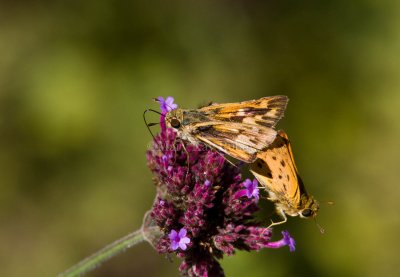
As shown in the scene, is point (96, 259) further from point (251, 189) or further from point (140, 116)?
point (140, 116)

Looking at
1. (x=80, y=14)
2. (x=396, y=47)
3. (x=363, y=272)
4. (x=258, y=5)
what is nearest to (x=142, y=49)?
(x=80, y=14)

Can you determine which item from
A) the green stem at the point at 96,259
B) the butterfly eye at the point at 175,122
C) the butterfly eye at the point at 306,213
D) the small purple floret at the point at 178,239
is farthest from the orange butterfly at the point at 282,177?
the green stem at the point at 96,259

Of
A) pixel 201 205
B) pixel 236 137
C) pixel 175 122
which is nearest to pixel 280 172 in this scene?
pixel 236 137

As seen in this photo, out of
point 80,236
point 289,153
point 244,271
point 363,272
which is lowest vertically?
point 363,272

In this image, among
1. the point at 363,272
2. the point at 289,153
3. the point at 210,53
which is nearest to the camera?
the point at 289,153

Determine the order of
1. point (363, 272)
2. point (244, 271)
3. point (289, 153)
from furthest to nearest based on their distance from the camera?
point (363, 272) < point (244, 271) < point (289, 153)

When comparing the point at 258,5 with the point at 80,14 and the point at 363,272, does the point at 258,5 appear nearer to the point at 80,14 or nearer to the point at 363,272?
the point at 80,14
